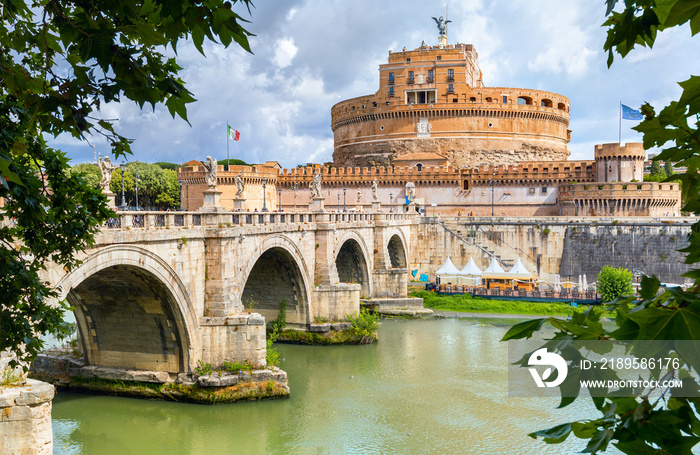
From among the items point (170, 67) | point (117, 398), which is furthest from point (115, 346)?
point (170, 67)

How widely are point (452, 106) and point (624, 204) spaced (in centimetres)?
2181

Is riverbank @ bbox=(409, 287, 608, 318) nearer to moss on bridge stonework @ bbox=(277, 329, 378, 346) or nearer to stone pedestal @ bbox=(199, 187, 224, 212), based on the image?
moss on bridge stonework @ bbox=(277, 329, 378, 346)

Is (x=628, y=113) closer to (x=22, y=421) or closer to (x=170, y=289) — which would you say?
(x=170, y=289)

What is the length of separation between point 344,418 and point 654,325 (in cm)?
1585

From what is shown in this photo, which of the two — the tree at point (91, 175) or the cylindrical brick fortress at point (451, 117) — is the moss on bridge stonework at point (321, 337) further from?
the cylindrical brick fortress at point (451, 117)

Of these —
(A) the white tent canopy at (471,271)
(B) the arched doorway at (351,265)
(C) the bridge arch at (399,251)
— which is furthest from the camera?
(C) the bridge arch at (399,251)

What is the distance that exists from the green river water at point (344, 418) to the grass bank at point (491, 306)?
11.5 meters

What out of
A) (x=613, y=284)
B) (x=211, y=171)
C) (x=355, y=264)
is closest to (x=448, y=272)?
(x=355, y=264)

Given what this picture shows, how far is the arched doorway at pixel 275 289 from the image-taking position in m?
24.7

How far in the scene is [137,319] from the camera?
56.5 ft

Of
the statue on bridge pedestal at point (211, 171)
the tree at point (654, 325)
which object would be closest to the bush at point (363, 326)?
the statue on bridge pedestal at point (211, 171)

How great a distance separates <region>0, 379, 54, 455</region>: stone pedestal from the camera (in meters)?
9.83

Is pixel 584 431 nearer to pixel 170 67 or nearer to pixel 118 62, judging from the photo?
pixel 118 62

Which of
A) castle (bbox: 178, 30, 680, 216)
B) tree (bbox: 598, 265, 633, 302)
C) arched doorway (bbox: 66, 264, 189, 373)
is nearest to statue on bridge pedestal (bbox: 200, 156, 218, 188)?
arched doorway (bbox: 66, 264, 189, 373)
